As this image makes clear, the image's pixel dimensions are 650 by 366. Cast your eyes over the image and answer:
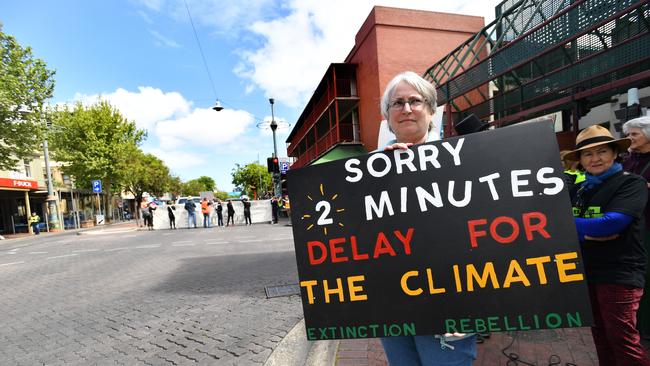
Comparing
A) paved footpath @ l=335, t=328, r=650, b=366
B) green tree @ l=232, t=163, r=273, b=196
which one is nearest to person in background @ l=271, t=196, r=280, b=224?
paved footpath @ l=335, t=328, r=650, b=366

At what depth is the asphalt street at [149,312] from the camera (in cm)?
333

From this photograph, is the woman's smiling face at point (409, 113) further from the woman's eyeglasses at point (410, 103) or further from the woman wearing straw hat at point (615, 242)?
the woman wearing straw hat at point (615, 242)

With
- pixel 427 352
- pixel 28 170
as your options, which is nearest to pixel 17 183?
pixel 28 170

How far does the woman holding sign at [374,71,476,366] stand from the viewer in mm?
1480

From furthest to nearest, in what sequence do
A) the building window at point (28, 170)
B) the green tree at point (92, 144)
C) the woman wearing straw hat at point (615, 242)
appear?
the building window at point (28, 170), the green tree at point (92, 144), the woman wearing straw hat at point (615, 242)

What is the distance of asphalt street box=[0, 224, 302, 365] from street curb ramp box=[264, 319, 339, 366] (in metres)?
0.15

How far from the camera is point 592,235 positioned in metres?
1.91

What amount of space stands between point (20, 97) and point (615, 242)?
91.4ft

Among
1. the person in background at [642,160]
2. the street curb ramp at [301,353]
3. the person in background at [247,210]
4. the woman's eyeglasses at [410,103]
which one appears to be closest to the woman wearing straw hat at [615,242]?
the person in background at [642,160]

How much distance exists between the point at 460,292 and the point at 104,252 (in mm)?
12370

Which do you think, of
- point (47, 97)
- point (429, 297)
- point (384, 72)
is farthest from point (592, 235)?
point (47, 97)

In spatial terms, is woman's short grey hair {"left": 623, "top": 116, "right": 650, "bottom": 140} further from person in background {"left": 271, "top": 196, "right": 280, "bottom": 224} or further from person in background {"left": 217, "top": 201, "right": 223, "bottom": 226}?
person in background {"left": 217, "top": 201, "right": 223, "bottom": 226}

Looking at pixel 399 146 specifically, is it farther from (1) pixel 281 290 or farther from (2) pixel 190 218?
(2) pixel 190 218

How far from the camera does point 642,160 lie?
2.49 meters
